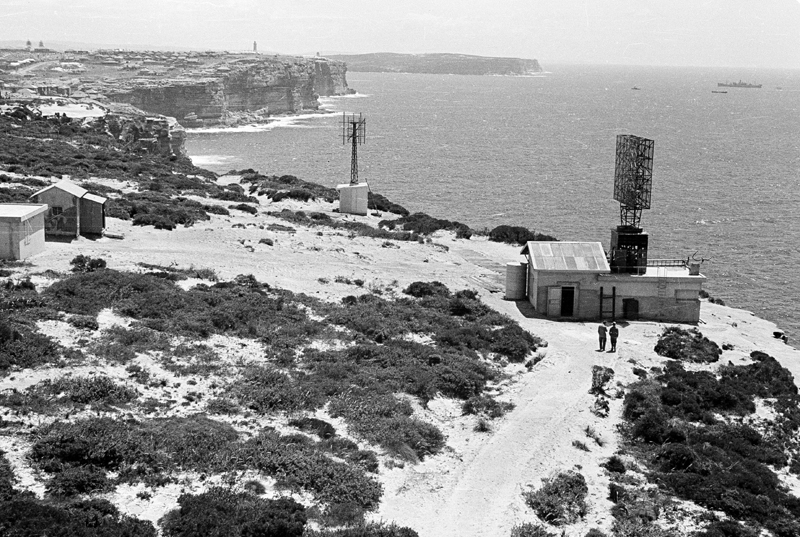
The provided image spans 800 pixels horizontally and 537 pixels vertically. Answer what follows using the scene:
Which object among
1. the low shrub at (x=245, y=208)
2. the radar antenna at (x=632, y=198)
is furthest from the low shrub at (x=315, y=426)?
the low shrub at (x=245, y=208)

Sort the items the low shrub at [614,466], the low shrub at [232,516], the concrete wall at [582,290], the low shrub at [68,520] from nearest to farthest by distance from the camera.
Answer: the low shrub at [68,520] < the low shrub at [232,516] < the low shrub at [614,466] < the concrete wall at [582,290]

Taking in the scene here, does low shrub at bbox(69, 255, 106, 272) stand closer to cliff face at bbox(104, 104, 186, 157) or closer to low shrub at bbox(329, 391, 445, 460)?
low shrub at bbox(329, 391, 445, 460)

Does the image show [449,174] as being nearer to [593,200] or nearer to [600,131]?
[593,200]

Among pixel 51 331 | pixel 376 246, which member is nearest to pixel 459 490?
pixel 51 331

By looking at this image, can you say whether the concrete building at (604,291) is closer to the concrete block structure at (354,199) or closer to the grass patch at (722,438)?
Answer: the grass patch at (722,438)

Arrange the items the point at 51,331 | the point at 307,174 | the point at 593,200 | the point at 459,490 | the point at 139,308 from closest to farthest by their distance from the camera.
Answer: the point at 459,490
the point at 51,331
the point at 139,308
the point at 593,200
the point at 307,174

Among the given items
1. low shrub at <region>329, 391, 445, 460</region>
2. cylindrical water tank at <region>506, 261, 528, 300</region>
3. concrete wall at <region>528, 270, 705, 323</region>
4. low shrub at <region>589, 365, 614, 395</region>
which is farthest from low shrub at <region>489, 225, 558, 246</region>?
low shrub at <region>329, 391, 445, 460</region>

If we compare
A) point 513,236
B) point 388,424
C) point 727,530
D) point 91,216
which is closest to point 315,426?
point 388,424
